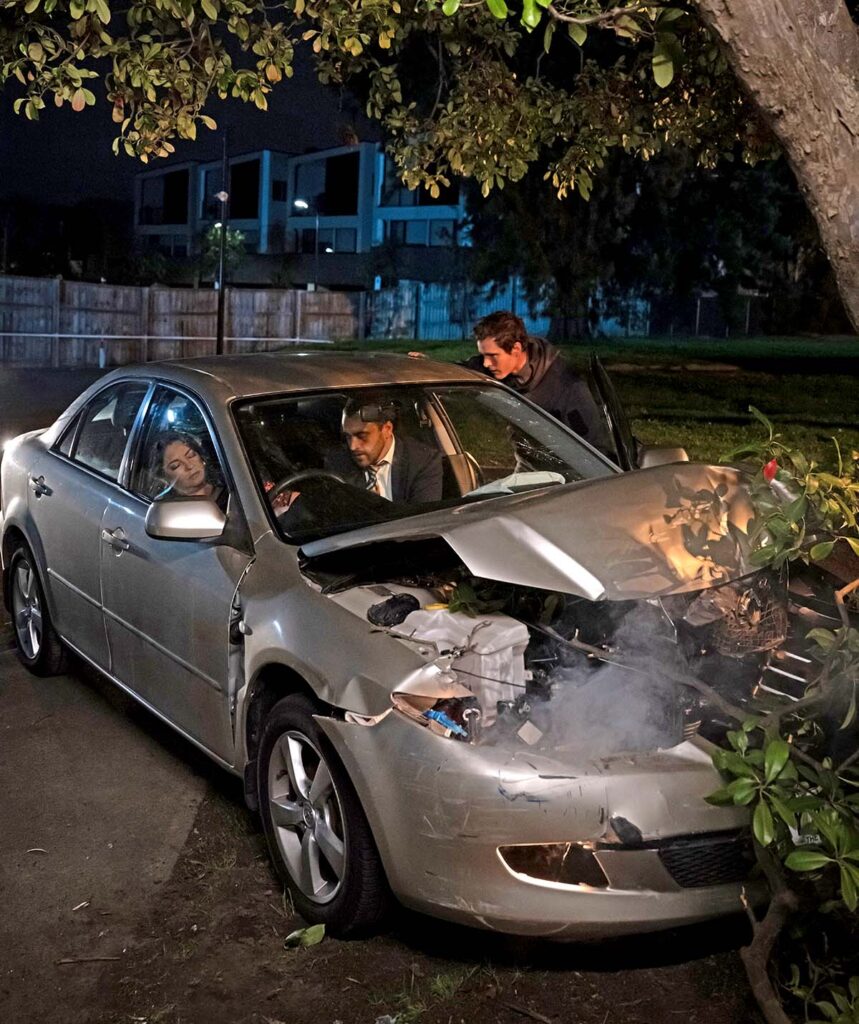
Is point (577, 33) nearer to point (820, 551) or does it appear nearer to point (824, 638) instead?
point (820, 551)

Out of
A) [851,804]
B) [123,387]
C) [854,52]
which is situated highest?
[854,52]

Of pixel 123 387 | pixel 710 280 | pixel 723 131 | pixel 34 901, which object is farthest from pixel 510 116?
pixel 710 280

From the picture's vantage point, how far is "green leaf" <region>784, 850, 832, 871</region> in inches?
120

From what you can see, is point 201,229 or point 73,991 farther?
point 201,229

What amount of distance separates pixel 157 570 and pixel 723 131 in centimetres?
578

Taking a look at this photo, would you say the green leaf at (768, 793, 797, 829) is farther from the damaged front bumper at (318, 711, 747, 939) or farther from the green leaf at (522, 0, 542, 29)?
the green leaf at (522, 0, 542, 29)

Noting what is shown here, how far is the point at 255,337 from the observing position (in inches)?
1678

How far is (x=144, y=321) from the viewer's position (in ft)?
131

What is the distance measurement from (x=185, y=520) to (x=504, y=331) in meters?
2.65

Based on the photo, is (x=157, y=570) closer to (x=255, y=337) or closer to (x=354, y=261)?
(x=255, y=337)

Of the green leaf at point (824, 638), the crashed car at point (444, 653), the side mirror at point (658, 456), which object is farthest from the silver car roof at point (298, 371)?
the green leaf at point (824, 638)

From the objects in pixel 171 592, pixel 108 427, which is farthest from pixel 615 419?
pixel 171 592

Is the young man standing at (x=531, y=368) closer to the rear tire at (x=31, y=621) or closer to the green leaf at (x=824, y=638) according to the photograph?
the rear tire at (x=31, y=621)

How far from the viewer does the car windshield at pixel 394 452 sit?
4812mm
